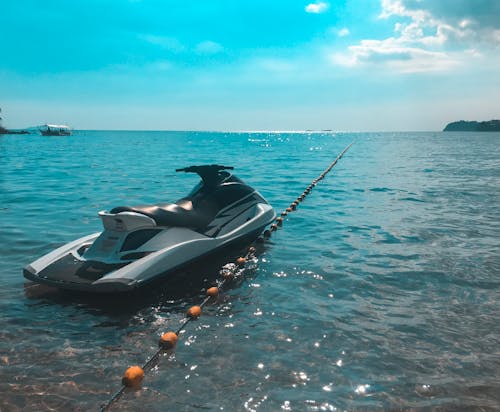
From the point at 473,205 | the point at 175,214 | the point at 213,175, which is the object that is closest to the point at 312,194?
the point at 473,205

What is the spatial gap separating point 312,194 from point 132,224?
494 inches

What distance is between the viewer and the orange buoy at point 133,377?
4.07 metres

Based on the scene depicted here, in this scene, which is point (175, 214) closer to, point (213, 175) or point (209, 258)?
point (209, 258)

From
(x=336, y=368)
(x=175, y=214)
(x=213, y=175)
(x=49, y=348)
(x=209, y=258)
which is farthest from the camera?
(x=213, y=175)

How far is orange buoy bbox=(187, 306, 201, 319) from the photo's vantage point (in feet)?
18.3

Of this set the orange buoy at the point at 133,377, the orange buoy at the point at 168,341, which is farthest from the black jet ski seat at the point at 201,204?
the orange buoy at the point at 133,377

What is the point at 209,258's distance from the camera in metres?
7.95

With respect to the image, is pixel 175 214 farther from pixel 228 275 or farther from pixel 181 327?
pixel 181 327

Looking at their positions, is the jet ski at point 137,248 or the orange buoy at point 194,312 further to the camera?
the jet ski at point 137,248

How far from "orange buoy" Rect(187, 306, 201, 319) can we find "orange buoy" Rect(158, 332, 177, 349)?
2.24 ft

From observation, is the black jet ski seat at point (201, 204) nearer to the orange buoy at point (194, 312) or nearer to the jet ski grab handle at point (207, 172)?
the jet ski grab handle at point (207, 172)

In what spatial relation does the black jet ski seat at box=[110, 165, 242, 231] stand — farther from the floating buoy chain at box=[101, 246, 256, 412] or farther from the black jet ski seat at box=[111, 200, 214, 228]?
the floating buoy chain at box=[101, 246, 256, 412]

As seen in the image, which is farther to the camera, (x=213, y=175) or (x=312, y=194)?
(x=312, y=194)

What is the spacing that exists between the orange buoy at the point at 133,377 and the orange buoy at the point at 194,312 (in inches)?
56.3
